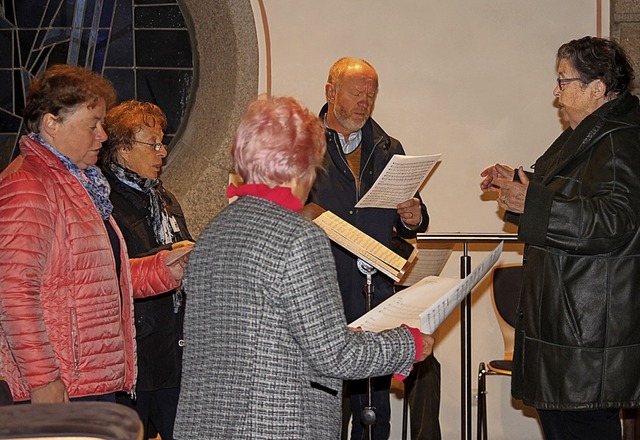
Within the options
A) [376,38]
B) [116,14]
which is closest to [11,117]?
[116,14]

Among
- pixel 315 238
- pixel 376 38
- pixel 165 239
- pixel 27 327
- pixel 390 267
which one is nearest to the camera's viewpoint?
pixel 315 238

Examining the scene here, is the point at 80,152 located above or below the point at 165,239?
above

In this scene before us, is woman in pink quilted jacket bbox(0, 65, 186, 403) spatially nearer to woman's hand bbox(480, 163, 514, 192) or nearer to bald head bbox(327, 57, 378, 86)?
woman's hand bbox(480, 163, 514, 192)

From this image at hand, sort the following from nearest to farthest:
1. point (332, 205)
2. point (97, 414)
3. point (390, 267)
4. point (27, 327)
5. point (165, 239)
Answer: point (97, 414)
point (27, 327)
point (390, 267)
point (165, 239)
point (332, 205)

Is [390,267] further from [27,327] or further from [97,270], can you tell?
[27,327]

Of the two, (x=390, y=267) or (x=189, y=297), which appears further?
(x=390, y=267)

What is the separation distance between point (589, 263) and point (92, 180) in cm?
168

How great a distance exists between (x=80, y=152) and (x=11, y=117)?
2.71 m

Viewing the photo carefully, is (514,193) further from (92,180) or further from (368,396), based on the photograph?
(92,180)

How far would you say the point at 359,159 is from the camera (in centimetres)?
441

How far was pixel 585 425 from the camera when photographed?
11.1 ft

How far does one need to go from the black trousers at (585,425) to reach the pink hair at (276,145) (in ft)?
4.90

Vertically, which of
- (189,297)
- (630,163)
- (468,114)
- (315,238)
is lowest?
(189,297)

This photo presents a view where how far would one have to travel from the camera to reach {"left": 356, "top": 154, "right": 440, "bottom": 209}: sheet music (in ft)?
12.3
